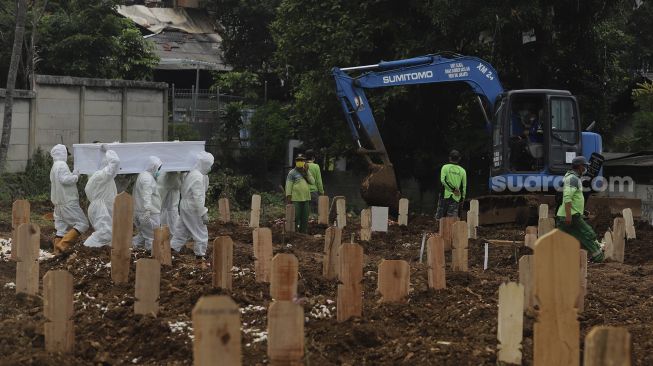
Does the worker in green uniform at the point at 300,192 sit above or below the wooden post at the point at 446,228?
above

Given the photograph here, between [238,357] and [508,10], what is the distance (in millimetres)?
19234

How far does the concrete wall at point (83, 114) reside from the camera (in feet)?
73.9

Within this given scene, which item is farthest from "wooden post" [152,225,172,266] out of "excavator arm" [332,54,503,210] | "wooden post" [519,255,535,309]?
"excavator arm" [332,54,503,210]

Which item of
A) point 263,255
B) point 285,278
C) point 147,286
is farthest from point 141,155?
point 285,278

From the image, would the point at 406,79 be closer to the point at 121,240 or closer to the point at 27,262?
the point at 121,240

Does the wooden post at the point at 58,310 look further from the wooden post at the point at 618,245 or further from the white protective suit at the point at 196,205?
the wooden post at the point at 618,245

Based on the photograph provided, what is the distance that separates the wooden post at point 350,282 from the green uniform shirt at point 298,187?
10.3 metres

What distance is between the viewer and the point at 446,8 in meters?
22.7

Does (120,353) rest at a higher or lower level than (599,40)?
lower

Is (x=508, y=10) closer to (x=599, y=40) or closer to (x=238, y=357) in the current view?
(x=599, y=40)

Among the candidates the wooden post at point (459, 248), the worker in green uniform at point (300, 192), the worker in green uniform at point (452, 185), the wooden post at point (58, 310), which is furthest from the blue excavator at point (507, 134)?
the wooden post at point (58, 310)

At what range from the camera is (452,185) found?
17.6 metres

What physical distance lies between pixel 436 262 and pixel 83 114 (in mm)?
16510

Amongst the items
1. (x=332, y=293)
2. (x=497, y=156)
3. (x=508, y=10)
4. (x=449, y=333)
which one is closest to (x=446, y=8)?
(x=508, y=10)
